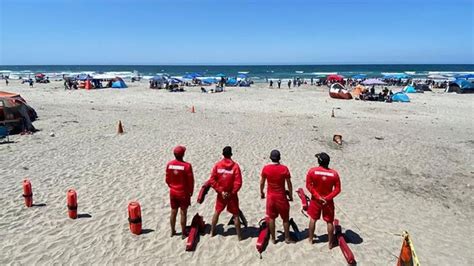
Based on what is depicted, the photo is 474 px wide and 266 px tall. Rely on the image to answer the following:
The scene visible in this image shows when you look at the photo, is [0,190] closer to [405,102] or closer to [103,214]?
[103,214]

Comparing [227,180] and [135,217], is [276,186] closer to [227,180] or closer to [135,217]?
[227,180]

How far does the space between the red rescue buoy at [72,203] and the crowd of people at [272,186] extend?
220cm

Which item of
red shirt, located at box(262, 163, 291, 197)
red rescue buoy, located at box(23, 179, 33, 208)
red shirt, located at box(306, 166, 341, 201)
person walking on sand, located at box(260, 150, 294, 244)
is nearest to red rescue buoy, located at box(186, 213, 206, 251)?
person walking on sand, located at box(260, 150, 294, 244)

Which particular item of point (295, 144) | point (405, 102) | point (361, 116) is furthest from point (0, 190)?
point (405, 102)

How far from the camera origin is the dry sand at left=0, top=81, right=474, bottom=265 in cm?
625

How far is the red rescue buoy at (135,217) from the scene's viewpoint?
6590 mm

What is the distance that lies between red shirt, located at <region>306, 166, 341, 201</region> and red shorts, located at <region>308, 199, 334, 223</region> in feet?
0.46

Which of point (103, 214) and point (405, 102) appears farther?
point (405, 102)

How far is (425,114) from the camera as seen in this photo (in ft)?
79.3

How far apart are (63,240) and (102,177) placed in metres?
3.66

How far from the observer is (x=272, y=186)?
597 centimetres

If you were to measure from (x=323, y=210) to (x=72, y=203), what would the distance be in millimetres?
4733

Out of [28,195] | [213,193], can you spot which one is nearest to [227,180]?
[213,193]

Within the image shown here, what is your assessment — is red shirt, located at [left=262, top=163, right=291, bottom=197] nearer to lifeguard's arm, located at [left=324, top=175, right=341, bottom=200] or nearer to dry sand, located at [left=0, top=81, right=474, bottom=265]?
lifeguard's arm, located at [left=324, top=175, right=341, bottom=200]
